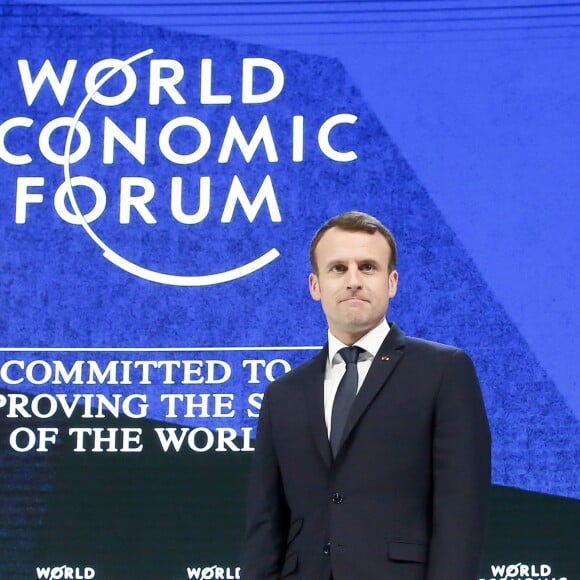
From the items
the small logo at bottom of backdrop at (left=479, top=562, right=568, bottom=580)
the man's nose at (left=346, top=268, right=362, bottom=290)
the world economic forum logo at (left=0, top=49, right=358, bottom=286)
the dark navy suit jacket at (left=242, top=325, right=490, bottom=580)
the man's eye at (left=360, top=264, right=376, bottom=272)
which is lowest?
the dark navy suit jacket at (left=242, top=325, right=490, bottom=580)

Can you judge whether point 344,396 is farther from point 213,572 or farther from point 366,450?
point 213,572

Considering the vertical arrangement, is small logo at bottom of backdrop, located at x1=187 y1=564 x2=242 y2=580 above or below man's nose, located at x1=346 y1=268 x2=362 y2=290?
below

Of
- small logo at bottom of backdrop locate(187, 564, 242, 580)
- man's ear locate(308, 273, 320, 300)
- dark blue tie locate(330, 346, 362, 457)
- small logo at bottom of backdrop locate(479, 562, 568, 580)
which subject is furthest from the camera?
small logo at bottom of backdrop locate(187, 564, 242, 580)

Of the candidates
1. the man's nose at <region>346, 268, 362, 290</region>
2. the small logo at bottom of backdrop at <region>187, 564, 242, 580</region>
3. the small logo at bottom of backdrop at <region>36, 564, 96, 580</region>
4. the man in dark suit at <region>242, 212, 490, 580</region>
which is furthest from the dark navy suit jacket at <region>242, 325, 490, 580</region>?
the small logo at bottom of backdrop at <region>36, 564, 96, 580</region>

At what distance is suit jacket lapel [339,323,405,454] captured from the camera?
182cm

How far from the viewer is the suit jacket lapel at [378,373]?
182cm

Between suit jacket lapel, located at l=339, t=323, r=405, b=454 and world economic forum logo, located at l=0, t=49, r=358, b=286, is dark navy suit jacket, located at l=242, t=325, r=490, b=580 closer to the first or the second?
suit jacket lapel, located at l=339, t=323, r=405, b=454

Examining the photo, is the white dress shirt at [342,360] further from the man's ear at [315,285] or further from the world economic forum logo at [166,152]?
the world economic forum logo at [166,152]

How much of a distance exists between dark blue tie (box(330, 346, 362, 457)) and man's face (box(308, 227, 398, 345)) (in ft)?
0.08

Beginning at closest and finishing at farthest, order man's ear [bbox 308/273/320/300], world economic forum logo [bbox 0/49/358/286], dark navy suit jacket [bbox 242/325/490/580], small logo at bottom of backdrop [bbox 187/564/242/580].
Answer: dark navy suit jacket [bbox 242/325/490/580], man's ear [bbox 308/273/320/300], small logo at bottom of backdrop [bbox 187/564/242/580], world economic forum logo [bbox 0/49/358/286]

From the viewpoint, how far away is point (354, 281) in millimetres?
1883

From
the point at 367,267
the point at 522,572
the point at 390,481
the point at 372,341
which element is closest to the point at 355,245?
the point at 367,267

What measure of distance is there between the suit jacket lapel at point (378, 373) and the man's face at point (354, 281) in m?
0.05

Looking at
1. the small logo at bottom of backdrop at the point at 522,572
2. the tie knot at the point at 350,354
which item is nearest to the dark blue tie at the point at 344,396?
the tie knot at the point at 350,354
